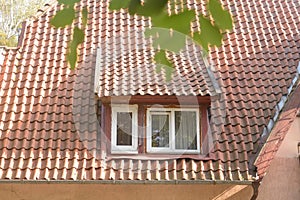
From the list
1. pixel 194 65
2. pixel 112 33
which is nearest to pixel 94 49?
pixel 112 33

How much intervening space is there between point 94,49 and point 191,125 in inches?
109

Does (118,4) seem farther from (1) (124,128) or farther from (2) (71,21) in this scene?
(1) (124,128)

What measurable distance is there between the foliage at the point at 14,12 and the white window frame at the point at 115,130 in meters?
11.3

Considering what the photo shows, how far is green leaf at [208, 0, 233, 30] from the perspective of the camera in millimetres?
2885

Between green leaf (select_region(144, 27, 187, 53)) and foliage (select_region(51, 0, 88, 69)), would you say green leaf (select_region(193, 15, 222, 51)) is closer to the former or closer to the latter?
green leaf (select_region(144, 27, 187, 53))

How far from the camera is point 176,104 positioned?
10023 millimetres

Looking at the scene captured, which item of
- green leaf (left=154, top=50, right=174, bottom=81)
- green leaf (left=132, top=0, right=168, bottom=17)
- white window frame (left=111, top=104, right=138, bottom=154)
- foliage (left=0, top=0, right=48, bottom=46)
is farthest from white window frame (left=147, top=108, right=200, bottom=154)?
foliage (left=0, top=0, right=48, bottom=46)

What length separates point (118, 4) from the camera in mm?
3016

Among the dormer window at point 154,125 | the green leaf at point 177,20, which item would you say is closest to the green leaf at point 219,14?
the green leaf at point 177,20

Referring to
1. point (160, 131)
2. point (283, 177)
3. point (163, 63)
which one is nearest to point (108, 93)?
point (160, 131)

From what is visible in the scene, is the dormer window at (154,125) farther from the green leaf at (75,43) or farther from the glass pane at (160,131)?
the green leaf at (75,43)

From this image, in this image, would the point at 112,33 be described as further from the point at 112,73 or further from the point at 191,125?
the point at 191,125

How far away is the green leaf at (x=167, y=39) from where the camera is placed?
10.0ft

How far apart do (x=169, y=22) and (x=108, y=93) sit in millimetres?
7110
